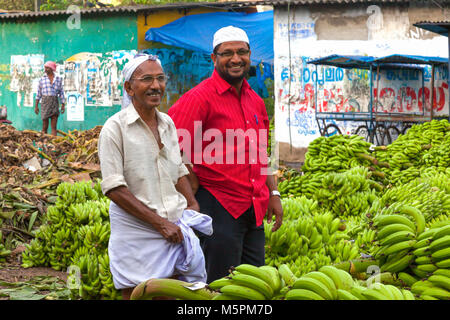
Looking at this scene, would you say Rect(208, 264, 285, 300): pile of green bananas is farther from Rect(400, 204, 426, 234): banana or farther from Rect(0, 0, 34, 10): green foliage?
Rect(0, 0, 34, 10): green foliage

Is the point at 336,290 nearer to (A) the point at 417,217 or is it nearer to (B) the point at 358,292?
(B) the point at 358,292

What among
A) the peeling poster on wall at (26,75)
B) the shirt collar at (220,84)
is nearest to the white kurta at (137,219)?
the shirt collar at (220,84)

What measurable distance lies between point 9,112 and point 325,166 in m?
14.8

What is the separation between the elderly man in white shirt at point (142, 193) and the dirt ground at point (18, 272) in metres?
3.37

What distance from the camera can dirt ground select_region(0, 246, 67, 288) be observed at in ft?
20.7

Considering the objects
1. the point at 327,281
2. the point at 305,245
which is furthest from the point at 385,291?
the point at 305,245

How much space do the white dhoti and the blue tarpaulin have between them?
13.1m

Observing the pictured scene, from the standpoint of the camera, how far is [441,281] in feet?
6.93

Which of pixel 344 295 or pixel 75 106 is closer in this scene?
pixel 344 295

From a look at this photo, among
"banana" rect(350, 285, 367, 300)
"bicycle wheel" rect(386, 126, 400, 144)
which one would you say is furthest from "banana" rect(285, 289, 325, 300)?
"bicycle wheel" rect(386, 126, 400, 144)

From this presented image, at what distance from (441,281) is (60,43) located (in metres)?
18.3

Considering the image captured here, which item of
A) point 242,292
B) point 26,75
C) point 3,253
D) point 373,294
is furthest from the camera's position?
point 26,75

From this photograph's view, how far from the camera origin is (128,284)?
122 inches
